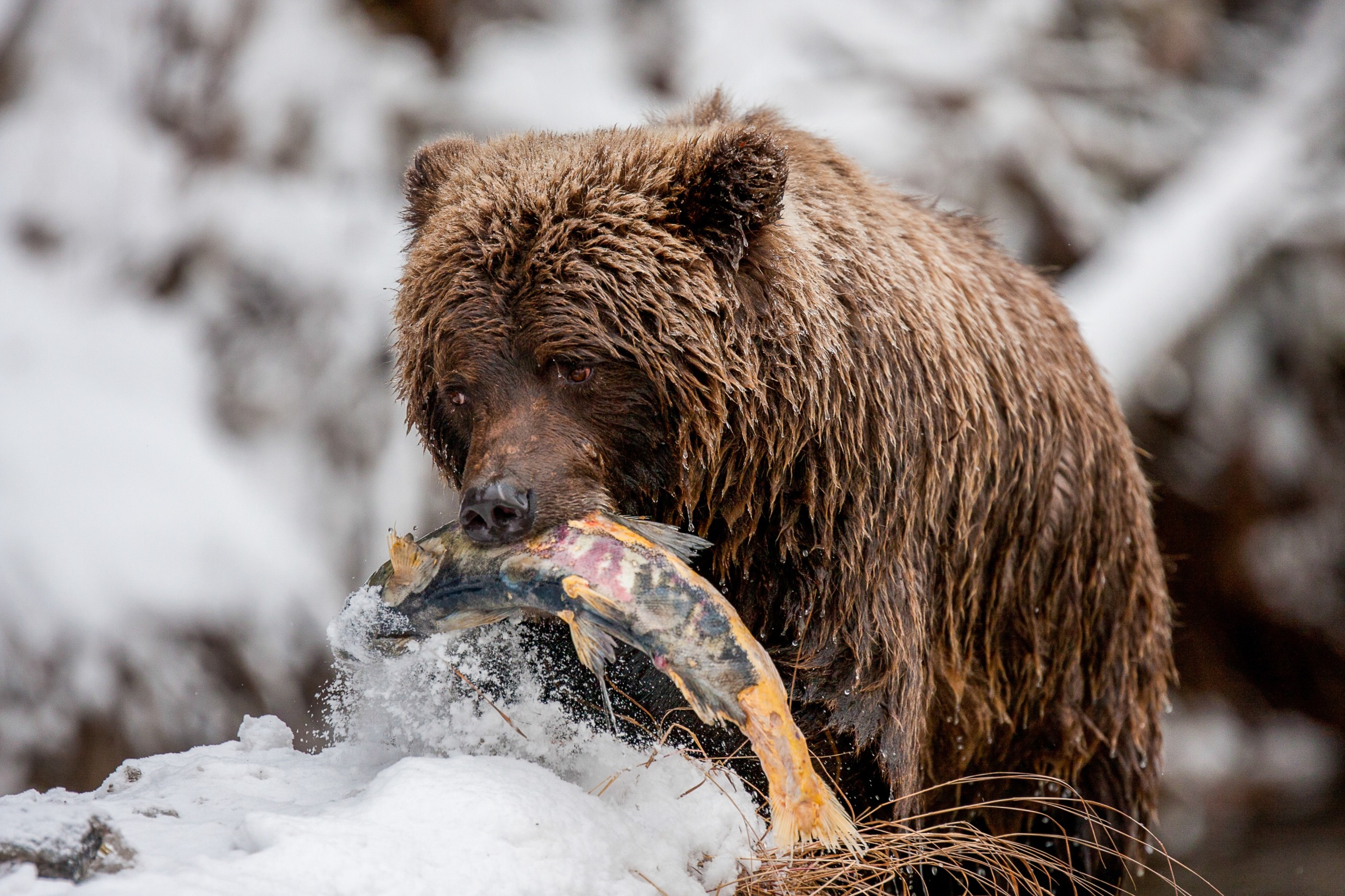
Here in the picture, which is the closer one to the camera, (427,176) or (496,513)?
(496,513)

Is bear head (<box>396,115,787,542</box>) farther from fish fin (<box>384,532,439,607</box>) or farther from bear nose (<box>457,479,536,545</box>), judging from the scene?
fish fin (<box>384,532,439,607</box>)

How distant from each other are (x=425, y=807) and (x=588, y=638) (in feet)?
1.72

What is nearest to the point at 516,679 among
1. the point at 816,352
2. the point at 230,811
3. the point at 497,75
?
the point at 230,811

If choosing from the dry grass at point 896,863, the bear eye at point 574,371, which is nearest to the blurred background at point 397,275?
the dry grass at point 896,863

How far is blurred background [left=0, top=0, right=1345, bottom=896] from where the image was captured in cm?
815

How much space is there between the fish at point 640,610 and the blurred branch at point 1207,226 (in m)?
6.76

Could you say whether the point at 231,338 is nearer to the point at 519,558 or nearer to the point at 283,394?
the point at 283,394

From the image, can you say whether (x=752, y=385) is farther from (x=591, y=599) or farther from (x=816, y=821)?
(x=816, y=821)

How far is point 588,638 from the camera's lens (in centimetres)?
291

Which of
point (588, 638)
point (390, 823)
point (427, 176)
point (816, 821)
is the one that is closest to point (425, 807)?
point (390, 823)

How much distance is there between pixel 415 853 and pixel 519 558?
0.76m

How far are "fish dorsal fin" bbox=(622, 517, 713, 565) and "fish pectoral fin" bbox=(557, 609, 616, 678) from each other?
0.26m

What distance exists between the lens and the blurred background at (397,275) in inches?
321

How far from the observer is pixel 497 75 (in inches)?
393
